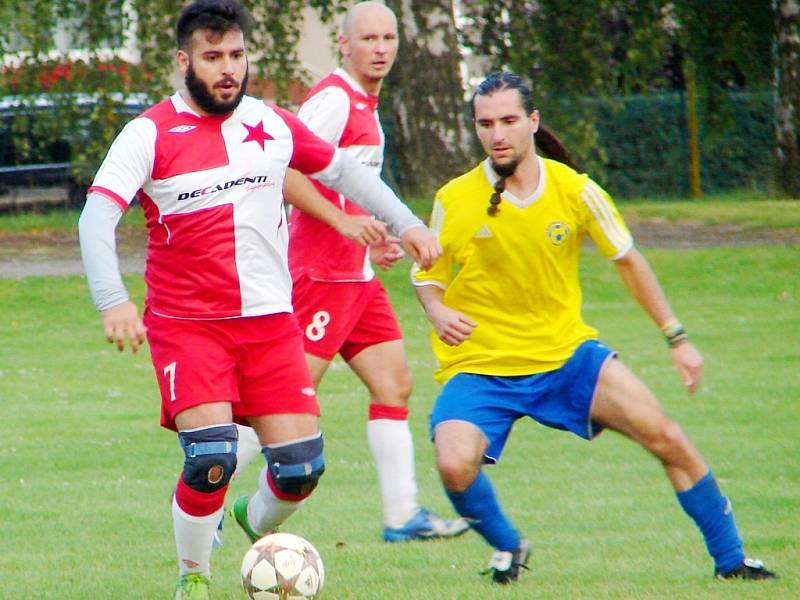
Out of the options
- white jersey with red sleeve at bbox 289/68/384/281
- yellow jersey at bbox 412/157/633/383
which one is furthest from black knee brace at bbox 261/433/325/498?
white jersey with red sleeve at bbox 289/68/384/281

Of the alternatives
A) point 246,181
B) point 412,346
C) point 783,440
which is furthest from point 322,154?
point 412,346

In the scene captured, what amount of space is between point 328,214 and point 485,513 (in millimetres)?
1354

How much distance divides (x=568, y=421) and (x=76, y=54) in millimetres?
20729

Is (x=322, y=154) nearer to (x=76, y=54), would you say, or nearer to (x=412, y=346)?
(x=412, y=346)

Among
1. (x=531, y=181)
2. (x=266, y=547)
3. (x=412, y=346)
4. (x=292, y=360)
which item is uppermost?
(x=531, y=181)

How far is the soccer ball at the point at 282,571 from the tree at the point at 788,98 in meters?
15.4

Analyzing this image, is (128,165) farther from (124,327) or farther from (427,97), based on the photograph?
(427,97)

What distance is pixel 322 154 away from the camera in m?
5.93

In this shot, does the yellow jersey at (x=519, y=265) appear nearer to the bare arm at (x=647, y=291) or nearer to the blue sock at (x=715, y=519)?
the bare arm at (x=647, y=291)

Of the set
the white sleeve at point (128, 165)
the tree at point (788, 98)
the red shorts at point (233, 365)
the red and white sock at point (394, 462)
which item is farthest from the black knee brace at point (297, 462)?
the tree at point (788, 98)

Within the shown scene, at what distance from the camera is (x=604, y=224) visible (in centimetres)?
601

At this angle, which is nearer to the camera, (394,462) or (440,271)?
(440,271)

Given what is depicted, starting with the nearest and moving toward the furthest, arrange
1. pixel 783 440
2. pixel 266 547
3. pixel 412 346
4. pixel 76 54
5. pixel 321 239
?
pixel 266 547 < pixel 321 239 < pixel 783 440 < pixel 412 346 < pixel 76 54

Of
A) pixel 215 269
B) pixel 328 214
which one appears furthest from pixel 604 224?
pixel 215 269
